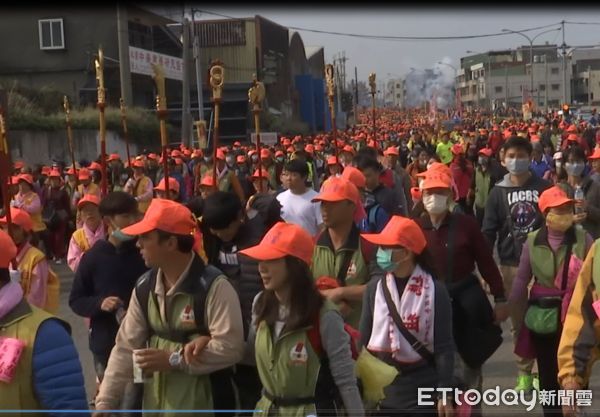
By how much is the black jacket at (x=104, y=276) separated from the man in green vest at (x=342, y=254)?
1.05m

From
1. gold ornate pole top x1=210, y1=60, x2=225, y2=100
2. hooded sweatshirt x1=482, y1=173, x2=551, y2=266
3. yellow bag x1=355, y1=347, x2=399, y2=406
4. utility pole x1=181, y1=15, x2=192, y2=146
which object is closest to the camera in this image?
Result: yellow bag x1=355, y1=347, x2=399, y2=406

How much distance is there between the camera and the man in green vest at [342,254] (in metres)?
5.09

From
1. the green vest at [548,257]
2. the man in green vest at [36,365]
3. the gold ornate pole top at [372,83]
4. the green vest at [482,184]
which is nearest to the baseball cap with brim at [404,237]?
the green vest at [548,257]

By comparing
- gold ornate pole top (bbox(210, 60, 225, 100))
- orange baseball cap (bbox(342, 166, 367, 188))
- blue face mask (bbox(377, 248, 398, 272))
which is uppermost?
gold ornate pole top (bbox(210, 60, 225, 100))

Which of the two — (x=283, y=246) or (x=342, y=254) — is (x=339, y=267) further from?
(x=283, y=246)

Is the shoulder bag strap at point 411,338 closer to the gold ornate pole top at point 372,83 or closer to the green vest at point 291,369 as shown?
the green vest at point 291,369

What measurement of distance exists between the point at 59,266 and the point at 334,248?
1039 cm

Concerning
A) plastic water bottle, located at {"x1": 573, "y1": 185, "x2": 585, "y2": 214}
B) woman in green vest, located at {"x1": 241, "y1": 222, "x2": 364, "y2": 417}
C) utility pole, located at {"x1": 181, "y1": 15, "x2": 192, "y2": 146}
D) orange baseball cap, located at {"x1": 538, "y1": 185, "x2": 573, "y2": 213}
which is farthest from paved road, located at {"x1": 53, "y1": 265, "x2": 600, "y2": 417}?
utility pole, located at {"x1": 181, "y1": 15, "x2": 192, "y2": 146}

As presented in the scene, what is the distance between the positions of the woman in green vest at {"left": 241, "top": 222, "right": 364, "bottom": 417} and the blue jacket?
78cm

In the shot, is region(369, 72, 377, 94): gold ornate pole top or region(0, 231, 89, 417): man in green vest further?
region(369, 72, 377, 94): gold ornate pole top

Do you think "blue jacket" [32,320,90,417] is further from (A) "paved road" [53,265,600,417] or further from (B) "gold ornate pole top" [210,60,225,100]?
(B) "gold ornate pole top" [210,60,225,100]

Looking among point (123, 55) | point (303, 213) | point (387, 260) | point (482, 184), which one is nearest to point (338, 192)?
point (387, 260)

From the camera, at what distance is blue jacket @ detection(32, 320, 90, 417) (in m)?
3.18

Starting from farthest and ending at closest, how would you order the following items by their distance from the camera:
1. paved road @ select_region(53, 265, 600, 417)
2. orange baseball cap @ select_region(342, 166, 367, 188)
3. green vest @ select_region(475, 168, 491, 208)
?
green vest @ select_region(475, 168, 491, 208) < orange baseball cap @ select_region(342, 166, 367, 188) < paved road @ select_region(53, 265, 600, 417)
